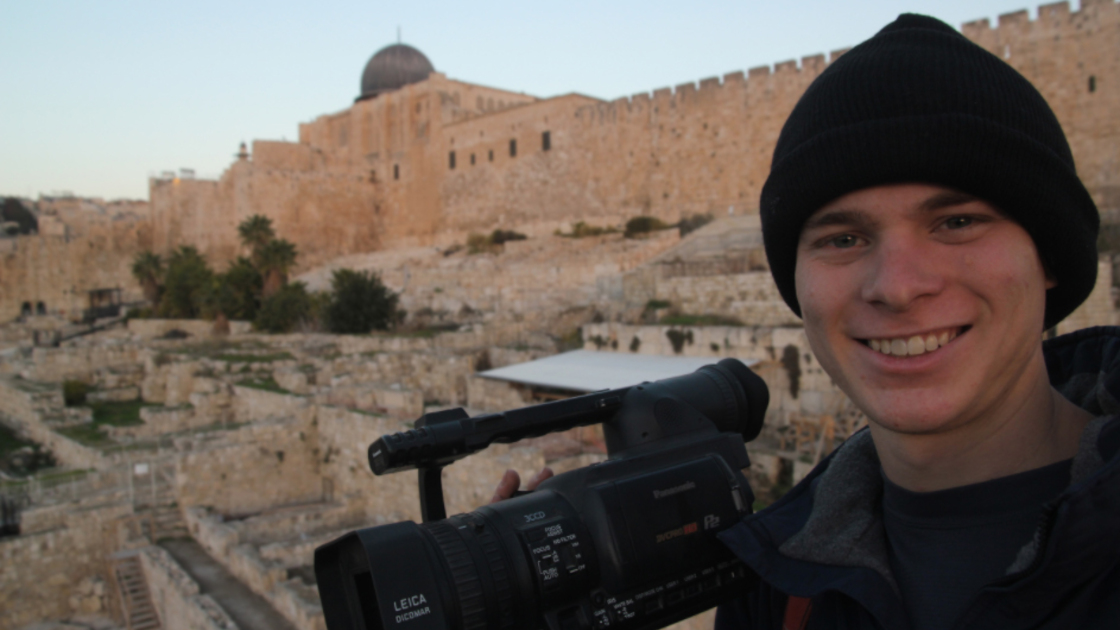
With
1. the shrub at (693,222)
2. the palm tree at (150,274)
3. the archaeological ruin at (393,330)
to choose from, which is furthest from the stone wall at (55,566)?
the palm tree at (150,274)

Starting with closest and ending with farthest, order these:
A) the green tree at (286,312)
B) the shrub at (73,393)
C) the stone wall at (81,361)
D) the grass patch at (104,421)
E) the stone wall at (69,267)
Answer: the grass patch at (104,421) → the shrub at (73,393) → the stone wall at (81,361) → the green tree at (286,312) → the stone wall at (69,267)

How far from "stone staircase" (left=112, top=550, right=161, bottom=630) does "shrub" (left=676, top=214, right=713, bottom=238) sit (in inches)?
666

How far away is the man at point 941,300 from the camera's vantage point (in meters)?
1.04

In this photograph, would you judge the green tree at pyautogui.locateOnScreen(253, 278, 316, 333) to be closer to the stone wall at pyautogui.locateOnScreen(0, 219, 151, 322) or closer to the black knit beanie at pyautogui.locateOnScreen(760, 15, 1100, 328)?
the stone wall at pyautogui.locateOnScreen(0, 219, 151, 322)

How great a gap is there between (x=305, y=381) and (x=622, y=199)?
1670 cm

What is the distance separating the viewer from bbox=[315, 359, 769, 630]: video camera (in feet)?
3.96

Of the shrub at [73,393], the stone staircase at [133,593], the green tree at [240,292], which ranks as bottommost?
the stone staircase at [133,593]

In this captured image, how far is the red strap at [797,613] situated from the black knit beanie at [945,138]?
0.67 metres

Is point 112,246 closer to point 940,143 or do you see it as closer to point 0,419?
point 0,419

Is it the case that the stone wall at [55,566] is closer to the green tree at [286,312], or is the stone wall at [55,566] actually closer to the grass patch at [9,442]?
the grass patch at [9,442]

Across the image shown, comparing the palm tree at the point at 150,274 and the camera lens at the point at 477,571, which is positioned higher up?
the palm tree at the point at 150,274

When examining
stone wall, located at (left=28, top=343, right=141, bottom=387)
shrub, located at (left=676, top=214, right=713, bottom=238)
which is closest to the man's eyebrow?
stone wall, located at (left=28, top=343, right=141, bottom=387)

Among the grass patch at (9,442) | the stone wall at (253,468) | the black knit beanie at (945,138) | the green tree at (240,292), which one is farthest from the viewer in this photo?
the green tree at (240,292)

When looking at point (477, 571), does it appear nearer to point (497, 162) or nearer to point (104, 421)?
point (104, 421)
